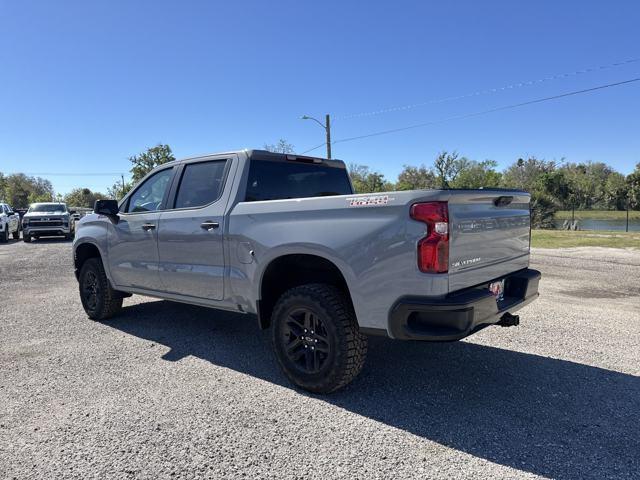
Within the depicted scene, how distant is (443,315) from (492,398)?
110 centimetres

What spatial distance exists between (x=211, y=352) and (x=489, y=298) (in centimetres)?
281

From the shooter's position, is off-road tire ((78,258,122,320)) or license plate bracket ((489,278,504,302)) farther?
off-road tire ((78,258,122,320))

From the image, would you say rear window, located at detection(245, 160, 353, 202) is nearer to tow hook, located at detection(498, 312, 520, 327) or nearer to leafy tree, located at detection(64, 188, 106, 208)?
tow hook, located at detection(498, 312, 520, 327)

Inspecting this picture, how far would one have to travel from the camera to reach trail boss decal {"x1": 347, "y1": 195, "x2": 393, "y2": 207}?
2.94 m

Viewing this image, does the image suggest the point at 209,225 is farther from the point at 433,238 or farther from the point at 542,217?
the point at 542,217

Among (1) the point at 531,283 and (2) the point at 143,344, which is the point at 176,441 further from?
(1) the point at 531,283

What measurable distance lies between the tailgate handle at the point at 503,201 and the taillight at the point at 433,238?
2.80 ft

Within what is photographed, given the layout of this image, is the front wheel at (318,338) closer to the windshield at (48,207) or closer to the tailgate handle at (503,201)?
the tailgate handle at (503,201)

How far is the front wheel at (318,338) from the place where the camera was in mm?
3217

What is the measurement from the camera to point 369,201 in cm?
301

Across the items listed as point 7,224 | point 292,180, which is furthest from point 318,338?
point 7,224

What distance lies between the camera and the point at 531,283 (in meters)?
3.70

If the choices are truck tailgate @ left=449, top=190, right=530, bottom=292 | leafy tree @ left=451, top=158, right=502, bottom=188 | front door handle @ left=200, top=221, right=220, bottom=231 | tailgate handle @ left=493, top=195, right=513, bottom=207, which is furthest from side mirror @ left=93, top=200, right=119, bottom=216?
leafy tree @ left=451, top=158, right=502, bottom=188

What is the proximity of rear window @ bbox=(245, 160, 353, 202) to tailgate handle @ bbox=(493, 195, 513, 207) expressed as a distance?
5.98 ft
